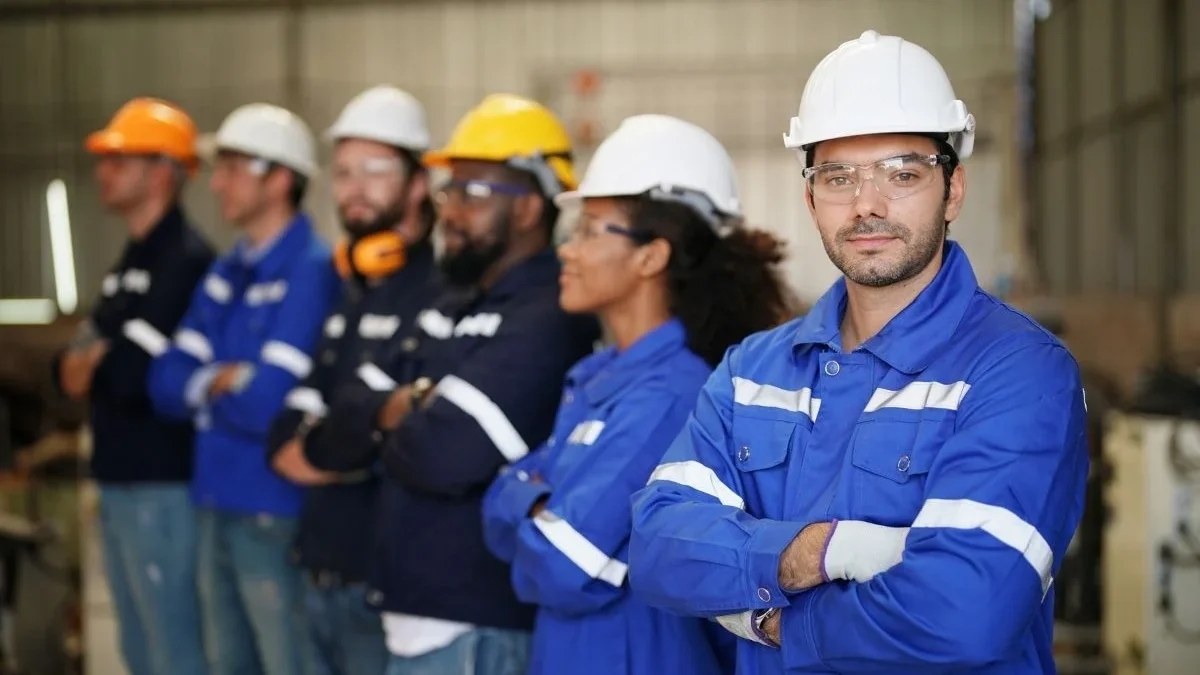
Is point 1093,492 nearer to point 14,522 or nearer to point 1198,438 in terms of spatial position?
point 1198,438

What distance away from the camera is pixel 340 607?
13.2 feet

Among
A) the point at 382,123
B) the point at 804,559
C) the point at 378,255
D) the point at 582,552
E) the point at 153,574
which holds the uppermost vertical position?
the point at 382,123

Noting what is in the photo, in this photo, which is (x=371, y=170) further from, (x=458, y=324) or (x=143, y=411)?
(x=143, y=411)

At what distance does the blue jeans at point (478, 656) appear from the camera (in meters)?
3.33

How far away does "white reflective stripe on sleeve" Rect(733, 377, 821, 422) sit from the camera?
2316 millimetres

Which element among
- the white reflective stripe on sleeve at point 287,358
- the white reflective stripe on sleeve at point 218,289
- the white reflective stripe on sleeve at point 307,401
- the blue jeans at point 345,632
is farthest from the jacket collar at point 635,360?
the white reflective stripe on sleeve at point 218,289

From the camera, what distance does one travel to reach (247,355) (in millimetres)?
4832

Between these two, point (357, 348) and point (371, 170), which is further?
point (371, 170)

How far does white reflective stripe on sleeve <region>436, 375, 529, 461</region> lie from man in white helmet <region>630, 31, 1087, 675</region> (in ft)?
2.88

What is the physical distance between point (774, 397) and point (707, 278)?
0.84 metres

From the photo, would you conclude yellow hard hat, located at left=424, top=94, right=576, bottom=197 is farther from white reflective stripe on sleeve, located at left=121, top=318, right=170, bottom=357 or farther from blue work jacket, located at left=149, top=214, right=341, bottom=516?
white reflective stripe on sleeve, located at left=121, top=318, right=170, bottom=357

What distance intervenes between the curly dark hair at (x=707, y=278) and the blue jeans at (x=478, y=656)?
2.93 ft

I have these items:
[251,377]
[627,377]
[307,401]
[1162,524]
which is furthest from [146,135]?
[1162,524]

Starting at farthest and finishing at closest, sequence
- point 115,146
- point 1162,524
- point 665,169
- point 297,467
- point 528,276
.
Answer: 1. point 115,146
2. point 1162,524
3. point 297,467
4. point 528,276
5. point 665,169
